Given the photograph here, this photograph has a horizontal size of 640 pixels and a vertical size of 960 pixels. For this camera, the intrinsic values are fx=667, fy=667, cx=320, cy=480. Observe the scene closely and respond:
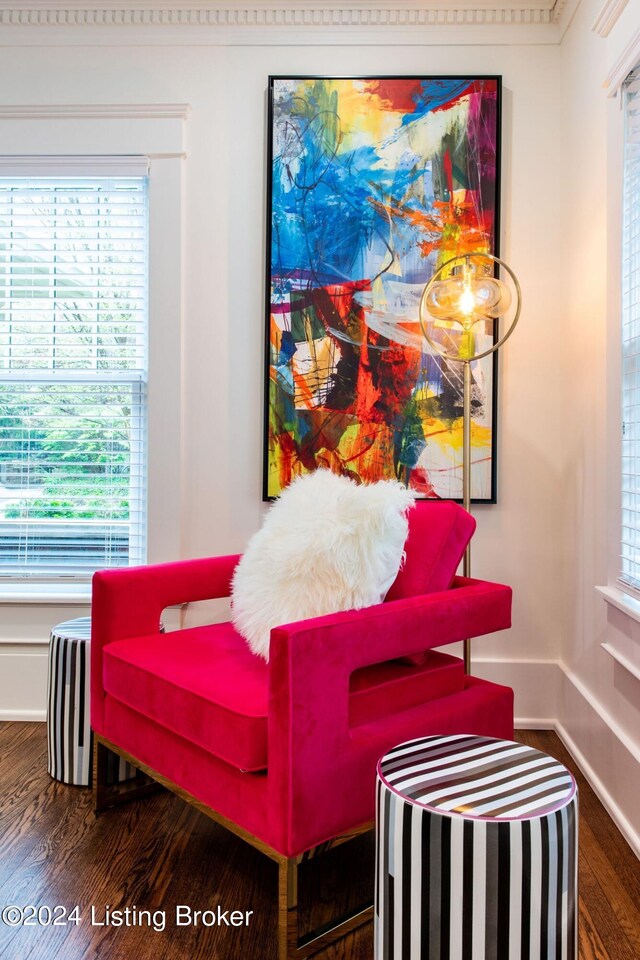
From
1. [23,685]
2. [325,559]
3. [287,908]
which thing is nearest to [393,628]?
[325,559]

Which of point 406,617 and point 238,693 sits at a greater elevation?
point 406,617

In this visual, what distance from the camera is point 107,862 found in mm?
1742

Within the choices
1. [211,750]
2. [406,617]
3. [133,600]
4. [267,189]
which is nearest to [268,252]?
[267,189]

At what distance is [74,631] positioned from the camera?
224cm

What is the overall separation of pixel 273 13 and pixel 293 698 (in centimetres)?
268

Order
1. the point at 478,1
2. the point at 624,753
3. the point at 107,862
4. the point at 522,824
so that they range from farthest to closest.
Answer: the point at 478,1 → the point at 624,753 → the point at 107,862 → the point at 522,824

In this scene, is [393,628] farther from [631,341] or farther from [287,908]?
[631,341]

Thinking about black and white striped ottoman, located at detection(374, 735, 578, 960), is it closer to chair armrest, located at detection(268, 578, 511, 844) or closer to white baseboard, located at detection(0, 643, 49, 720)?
chair armrest, located at detection(268, 578, 511, 844)

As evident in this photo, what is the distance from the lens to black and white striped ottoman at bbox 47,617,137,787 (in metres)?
2.14

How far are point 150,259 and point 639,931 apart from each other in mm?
2666

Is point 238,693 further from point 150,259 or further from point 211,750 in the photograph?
point 150,259

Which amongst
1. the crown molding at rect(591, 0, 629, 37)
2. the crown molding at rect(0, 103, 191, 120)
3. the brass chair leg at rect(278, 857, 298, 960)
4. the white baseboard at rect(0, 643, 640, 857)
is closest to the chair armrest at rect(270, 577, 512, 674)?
the brass chair leg at rect(278, 857, 298, 960)

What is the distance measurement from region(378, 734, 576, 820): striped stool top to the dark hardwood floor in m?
0.47

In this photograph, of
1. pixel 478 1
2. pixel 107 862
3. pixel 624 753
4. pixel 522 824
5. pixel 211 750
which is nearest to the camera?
pixel 522 824
